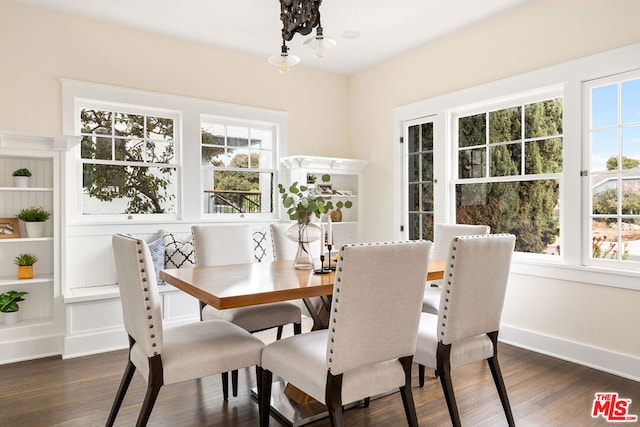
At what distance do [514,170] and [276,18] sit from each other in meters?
2.45

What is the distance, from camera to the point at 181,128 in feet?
14.1

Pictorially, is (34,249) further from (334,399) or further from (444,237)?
(444,237)

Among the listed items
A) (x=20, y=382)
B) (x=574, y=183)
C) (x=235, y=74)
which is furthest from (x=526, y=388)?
(x=235, y=74)

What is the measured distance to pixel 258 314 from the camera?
280 centimetres

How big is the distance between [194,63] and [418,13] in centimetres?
218

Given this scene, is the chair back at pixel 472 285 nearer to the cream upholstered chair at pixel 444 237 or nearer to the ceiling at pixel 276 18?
the cream upholstered chair at pixel 444 237

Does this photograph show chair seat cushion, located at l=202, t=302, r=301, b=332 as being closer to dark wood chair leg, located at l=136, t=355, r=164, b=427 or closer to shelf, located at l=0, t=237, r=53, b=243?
dark wood chair leg, located at l=136, t=355, r=164, b=427

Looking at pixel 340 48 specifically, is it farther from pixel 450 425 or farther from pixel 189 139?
pixel 450 425

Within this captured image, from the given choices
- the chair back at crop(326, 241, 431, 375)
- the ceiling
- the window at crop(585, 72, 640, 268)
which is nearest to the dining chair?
the chair back at crop(326, 241, 431, 375)

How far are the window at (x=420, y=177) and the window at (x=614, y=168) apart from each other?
155 centimetres

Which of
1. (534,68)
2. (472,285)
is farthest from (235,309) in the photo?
(534,68)

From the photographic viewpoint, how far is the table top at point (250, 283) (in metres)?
1.92

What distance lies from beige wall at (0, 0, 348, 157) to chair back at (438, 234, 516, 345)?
3160mm

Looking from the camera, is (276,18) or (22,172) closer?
(22,172)
